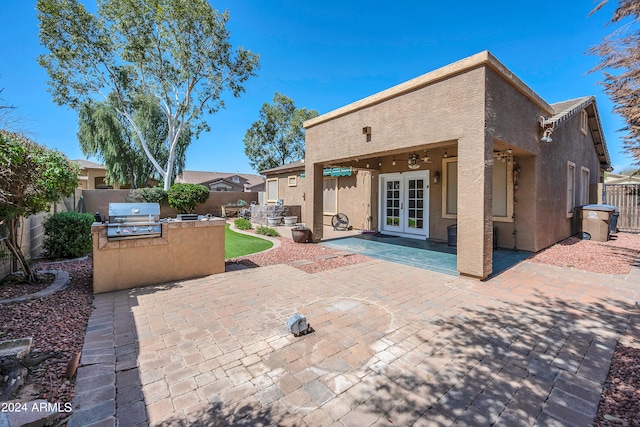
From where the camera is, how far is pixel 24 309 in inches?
152

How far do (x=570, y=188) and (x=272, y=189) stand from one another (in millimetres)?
15819

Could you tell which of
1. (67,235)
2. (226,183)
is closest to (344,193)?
(67,235)

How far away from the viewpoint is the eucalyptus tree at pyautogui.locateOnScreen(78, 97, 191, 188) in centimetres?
2298

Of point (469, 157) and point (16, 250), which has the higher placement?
point (469, 157)

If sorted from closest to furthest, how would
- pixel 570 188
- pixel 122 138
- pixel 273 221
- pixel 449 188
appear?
1. pixel 449 188
2. pixel 570 188
3. pixel 273 221
4. pixel 122 138

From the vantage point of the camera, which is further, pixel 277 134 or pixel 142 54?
pixel 277 134

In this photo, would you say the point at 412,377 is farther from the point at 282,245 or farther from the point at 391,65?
the point at 391,65

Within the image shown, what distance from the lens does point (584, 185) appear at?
12.0m

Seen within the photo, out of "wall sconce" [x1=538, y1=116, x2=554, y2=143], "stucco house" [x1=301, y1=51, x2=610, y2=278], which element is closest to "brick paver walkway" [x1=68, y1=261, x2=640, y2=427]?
"stucco house" [x1=301, y1=51, x2=610, y2=278]

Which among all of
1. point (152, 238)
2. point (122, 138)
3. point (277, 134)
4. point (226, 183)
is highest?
point (277, 134)

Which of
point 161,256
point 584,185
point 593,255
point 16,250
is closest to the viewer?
point 16,250

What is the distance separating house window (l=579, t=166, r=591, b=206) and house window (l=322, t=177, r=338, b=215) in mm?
10342

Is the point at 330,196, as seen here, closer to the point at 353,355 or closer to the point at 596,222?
the point at 596,222

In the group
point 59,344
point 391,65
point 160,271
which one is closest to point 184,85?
point 391,65
